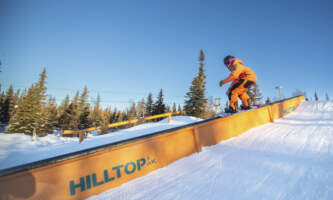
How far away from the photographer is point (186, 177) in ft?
7.57

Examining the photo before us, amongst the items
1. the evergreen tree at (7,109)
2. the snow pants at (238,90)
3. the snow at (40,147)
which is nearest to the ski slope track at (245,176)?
the snow pants at (238,90)

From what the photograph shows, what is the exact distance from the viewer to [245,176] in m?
2.16

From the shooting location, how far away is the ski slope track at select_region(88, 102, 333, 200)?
1757mm

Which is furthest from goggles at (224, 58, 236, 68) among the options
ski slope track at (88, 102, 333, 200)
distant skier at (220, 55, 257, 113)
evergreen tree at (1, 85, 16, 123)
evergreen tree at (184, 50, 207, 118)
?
evergreen tree at (1, 85, 16, 123)

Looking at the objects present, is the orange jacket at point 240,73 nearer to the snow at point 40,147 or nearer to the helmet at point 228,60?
the helmet at point 228,60

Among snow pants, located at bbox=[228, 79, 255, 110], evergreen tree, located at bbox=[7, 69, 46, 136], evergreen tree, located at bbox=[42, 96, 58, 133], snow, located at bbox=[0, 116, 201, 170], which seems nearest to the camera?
snow pants, located at bbox=[228, 79, 255, 110]

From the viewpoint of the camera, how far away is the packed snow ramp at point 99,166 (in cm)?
174

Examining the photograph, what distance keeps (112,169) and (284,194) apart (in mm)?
2317

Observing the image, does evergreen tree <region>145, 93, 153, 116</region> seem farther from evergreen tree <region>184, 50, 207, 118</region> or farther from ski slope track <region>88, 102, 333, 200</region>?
ski slope track <region>88, 102, 333, 200</region>

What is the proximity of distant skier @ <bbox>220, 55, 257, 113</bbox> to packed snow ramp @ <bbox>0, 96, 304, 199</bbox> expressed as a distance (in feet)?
6.44

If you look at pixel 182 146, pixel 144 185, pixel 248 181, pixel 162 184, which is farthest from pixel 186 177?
pixel 182 146

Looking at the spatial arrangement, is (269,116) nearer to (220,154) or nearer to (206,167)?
(220,154)

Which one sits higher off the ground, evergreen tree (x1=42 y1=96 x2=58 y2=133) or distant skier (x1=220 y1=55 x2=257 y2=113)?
distant skier (x1=220 y1=55 x2=257 y2=113)

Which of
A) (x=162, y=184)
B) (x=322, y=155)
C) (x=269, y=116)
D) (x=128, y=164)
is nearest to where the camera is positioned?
(x=162, y=184)
